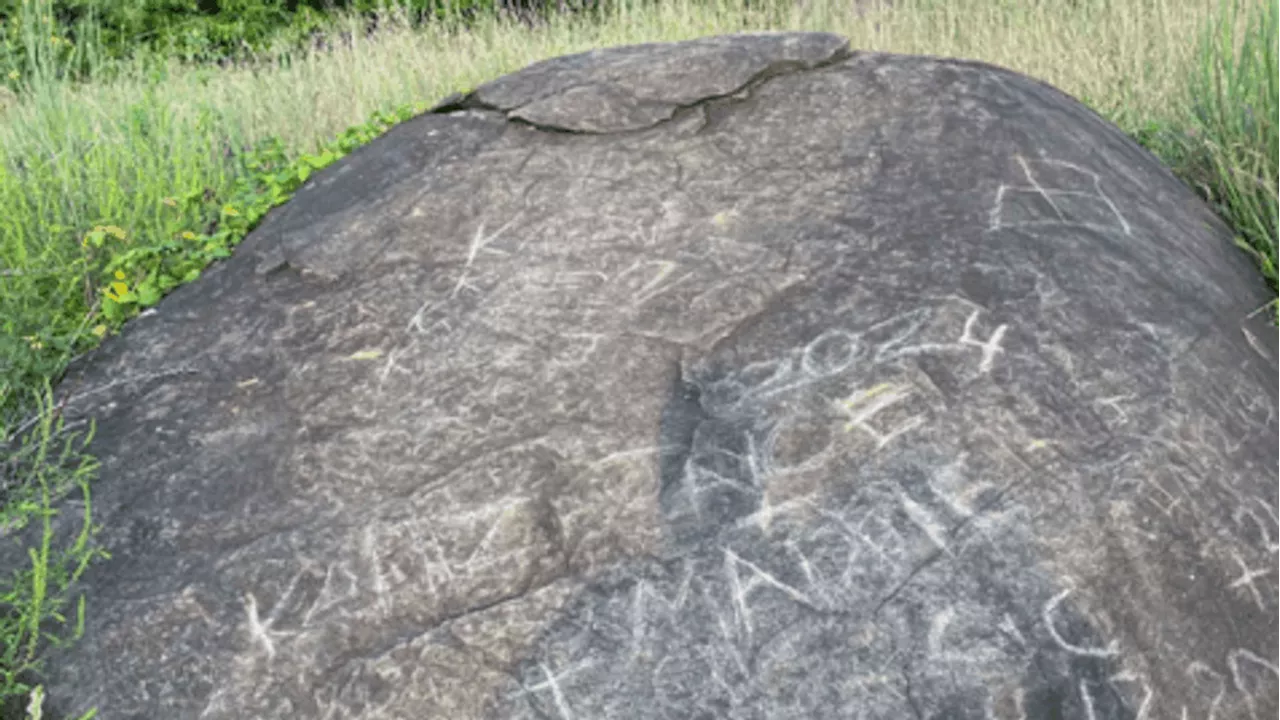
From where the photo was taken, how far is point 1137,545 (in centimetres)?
218

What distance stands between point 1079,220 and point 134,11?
10.9 meters

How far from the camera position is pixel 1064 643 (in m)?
2.05

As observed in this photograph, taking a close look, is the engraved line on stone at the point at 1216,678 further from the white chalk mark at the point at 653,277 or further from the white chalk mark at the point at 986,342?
the white chalk mark at the point at 653,277

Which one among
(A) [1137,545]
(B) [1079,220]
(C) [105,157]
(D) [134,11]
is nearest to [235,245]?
(C) [105,157]

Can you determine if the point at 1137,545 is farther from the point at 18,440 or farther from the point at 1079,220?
the point at 18,440

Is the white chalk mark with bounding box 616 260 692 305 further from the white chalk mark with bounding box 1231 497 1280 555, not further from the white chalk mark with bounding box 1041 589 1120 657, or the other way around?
the white chalk mark with bounding box 1231 497 1280 555

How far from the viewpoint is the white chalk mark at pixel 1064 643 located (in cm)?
205

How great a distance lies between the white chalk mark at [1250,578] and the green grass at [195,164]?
1.10m

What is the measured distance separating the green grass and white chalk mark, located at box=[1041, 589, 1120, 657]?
145 cm

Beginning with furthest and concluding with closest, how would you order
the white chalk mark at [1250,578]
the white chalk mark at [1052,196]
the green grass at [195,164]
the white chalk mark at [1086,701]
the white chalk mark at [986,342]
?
1. the white chalk mark at [1052,196]
2. the green grass at [195,164]
3. the white chalk mark at [986,342]
4. the white chalk mark at [1250,578]
5. the white chalk mark at [1086,701]

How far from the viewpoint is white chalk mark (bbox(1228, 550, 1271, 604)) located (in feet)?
7.38

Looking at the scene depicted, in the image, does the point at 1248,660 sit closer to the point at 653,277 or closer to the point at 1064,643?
the point at 1064,643

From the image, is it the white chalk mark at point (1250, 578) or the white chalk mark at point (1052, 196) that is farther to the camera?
the white chalk mark at point (1052, 196)

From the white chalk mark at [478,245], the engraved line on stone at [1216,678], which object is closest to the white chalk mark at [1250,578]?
the engraved line on stone at [1216,678]
